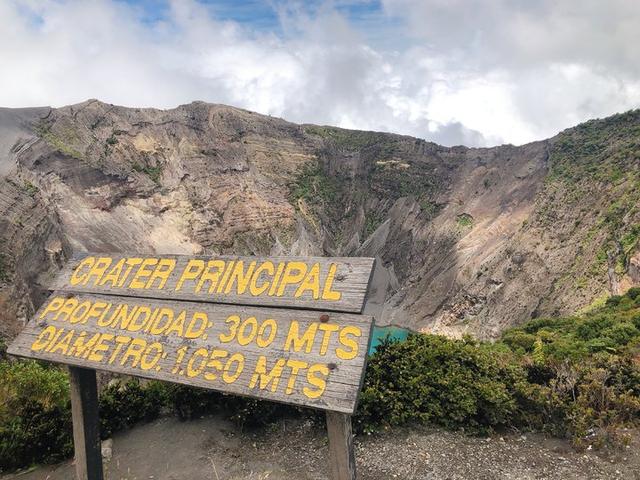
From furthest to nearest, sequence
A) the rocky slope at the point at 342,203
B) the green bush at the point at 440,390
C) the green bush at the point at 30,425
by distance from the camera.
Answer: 1. the rocky slope at the point at 342,203
2. the green bush at the point at 440,390
3. the green bush at the point at 30,425

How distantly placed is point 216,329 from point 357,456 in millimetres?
4406

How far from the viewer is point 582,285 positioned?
31.2 meters

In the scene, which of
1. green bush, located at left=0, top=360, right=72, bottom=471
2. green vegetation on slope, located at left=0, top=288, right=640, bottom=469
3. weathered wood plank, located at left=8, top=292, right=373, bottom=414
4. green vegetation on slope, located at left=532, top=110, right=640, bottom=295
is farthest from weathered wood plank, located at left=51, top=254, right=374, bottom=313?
green vegetation on slope, located at left=532, top=110, right=640, bottom=295

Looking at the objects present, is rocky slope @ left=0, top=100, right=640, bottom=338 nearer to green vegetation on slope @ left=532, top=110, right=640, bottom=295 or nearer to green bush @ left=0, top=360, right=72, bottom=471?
green vegetation on slope @ left=532, top=110, right=640, bottom=295

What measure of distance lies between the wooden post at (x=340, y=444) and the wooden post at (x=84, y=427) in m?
3.85

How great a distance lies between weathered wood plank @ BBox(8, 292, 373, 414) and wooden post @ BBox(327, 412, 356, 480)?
518mm

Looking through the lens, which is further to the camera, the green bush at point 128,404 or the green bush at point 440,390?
the green bush at point 128,404

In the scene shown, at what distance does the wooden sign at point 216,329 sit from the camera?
404 cm

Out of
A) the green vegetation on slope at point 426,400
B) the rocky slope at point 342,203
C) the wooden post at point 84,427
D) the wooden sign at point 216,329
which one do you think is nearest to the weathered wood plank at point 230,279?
the wooden sign at point 216,329

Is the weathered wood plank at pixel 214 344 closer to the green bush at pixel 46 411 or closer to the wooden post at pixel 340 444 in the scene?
the wooden post at pixel 340 444

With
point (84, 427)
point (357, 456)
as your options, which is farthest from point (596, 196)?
point (84, 427)

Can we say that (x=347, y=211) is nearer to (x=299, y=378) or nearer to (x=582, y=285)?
(x=582, y=285)

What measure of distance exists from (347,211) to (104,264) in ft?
213

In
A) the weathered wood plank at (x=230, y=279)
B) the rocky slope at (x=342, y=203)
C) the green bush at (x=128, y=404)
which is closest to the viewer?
the weathered wood plank at (x=230, y=279)
